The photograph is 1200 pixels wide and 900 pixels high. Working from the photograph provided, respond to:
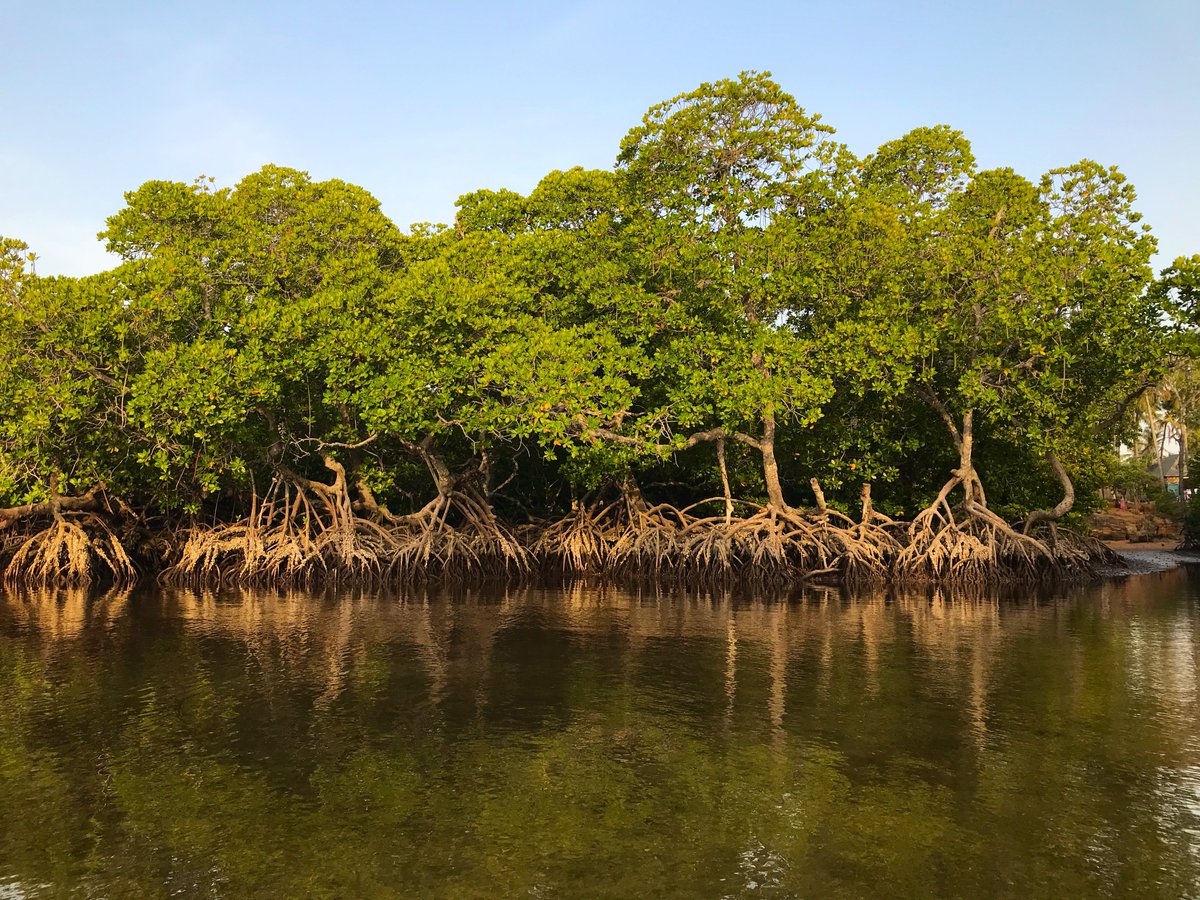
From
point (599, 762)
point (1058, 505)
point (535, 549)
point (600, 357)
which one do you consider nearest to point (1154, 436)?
Result: point (1058, 505)

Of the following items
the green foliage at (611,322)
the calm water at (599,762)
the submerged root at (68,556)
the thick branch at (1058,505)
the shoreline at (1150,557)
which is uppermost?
the green foliage at (611,322)

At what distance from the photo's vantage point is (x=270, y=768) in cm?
829

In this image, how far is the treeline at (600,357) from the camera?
21.2 meters

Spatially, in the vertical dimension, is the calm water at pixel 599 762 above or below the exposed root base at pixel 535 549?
below

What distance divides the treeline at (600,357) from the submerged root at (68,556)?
0.11 meters

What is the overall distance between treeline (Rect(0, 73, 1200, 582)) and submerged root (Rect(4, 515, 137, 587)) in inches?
4.3

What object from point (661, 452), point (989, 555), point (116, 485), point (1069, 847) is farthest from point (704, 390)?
point (1069, 847)

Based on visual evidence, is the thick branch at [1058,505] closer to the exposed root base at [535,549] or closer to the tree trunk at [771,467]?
the exposed root base at [535,549]

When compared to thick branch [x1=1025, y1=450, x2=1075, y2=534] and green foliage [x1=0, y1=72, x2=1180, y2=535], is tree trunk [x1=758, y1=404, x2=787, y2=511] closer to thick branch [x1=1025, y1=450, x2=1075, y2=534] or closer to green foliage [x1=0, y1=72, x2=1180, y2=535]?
green foliage [x1=0, y1=72, x2=1180, y2=535]

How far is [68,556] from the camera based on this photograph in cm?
2358

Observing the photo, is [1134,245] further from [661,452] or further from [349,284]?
[349,284]

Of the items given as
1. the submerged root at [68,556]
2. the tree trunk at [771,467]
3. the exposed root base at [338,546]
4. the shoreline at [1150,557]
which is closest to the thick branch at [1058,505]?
the shoreline at [1150,557]

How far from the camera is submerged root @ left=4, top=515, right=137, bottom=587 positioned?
76.4 ft

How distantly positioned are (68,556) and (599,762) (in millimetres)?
19899
